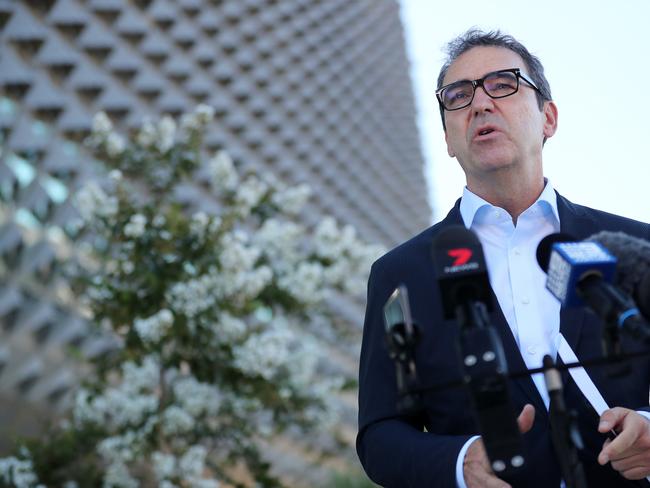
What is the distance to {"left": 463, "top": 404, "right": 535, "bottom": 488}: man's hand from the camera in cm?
158

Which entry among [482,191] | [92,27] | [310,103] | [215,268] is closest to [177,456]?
[215,268]

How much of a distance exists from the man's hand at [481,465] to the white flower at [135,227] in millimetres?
3872

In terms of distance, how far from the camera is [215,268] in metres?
5.44

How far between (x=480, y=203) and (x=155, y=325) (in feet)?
10.4

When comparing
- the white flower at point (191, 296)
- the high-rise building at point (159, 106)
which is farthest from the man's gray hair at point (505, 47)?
the high-rise building at point (159, 106)

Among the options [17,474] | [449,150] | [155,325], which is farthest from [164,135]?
[449,150]

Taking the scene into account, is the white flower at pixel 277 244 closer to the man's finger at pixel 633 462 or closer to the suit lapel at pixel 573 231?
the suit lapel at pixel 573 231

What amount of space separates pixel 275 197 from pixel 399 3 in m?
31.0

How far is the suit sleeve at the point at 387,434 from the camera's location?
172cm

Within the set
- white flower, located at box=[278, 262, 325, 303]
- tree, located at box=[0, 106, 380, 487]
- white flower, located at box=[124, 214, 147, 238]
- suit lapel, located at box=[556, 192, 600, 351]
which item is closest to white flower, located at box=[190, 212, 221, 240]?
tree, located at box=[0, 106, 380, 487]

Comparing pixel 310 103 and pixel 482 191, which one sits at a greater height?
pixel 310 103

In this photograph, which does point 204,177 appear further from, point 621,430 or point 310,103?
point 621,430

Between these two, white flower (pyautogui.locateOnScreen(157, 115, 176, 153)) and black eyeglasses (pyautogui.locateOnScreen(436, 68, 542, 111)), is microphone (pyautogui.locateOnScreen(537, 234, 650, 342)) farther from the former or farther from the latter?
white flower (pyautogui.locateOnScreen(157, 115, 176, 153))

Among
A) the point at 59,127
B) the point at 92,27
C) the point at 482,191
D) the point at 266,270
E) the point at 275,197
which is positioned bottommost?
the point at 482,191
